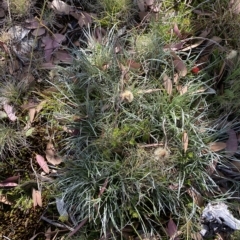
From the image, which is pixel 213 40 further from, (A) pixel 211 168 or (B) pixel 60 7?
(B) pixel 60 7

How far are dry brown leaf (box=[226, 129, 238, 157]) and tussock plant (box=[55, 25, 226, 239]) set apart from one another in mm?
86

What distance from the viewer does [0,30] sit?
2305 millimetres

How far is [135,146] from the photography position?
201 centimetres

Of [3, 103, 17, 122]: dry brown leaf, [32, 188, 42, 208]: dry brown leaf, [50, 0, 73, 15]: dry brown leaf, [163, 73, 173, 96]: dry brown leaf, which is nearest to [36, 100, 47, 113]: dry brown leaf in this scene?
[3, 103, 17, 122]: dry brown leaf

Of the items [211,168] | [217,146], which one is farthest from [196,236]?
[217,146]

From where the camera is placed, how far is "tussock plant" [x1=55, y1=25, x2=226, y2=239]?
1.95 meters

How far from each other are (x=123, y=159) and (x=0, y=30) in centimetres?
100

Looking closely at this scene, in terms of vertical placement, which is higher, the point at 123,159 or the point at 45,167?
the point at 123,159

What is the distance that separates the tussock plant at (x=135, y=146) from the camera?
1951 mm

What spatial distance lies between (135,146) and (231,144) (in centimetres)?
47

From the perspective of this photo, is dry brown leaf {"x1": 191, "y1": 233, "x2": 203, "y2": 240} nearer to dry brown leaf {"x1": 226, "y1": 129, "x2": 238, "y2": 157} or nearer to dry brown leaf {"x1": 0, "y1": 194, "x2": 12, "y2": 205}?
dry brown leaf {"x1": 226, "y1": 129, "x2": 238, "y2": 157}

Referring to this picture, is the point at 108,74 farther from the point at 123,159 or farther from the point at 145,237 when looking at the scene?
the point at 145,237

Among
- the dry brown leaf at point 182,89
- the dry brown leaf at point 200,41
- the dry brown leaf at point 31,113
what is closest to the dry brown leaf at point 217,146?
the dry brown leaf at point 182,89

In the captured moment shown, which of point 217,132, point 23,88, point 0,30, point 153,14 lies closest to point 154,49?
point 153,14
